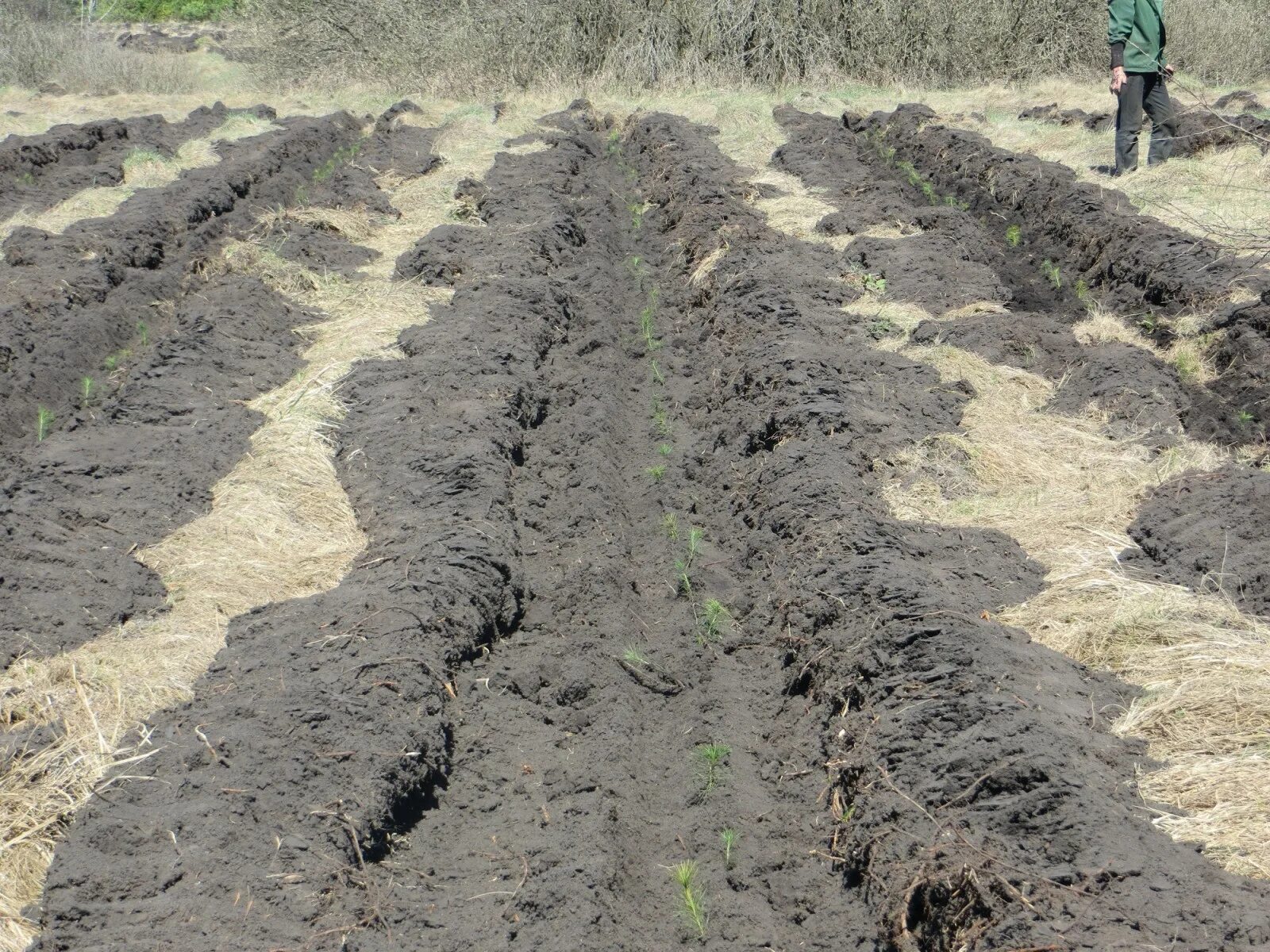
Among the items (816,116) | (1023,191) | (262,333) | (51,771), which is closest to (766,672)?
(51,771)

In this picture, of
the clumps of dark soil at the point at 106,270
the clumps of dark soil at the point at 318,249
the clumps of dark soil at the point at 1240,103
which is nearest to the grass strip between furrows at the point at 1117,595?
the clumps of dark soil at the point at 318,249

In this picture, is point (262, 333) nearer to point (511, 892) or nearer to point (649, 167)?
Answer: point (511, 892)

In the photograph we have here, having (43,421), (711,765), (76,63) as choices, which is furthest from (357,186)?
(76,63)

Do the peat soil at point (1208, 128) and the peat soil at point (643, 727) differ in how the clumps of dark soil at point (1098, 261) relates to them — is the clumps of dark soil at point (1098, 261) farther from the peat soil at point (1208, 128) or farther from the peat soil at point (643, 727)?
the peat soil at point (643, 727)

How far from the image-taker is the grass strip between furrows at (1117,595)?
369 cm

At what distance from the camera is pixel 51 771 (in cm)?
397

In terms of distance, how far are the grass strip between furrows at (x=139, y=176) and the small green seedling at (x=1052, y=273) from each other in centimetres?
948

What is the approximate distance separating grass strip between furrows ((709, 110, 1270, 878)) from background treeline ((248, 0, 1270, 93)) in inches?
578

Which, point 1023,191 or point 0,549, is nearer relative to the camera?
point 0,549

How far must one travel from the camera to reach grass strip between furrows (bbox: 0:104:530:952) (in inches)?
151

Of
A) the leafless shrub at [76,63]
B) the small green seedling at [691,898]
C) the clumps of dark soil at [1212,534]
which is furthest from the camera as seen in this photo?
the leafless shrub at [76,63]

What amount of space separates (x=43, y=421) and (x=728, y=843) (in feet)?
18.3

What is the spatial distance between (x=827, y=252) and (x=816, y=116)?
7.63 meters

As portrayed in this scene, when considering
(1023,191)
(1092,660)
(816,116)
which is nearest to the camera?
(1092,660)
